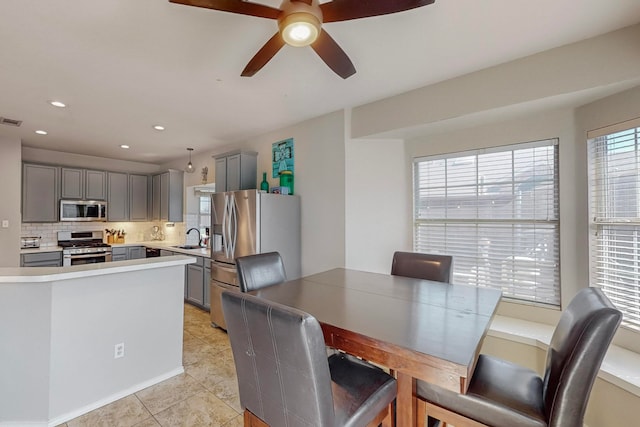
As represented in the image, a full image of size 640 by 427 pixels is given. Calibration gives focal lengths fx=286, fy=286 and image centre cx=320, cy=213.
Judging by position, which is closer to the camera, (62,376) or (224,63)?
(62,376)

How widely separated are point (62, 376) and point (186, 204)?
12.4 ft

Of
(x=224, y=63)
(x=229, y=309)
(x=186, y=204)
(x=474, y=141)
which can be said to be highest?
(x=224, y=63)

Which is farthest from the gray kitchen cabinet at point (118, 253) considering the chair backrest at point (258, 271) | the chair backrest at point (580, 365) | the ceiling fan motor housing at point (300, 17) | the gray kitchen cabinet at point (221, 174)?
the chair backrest at point (580, 365)

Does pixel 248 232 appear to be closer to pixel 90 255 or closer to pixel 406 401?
pixel 406 401

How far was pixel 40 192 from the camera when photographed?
4.55m

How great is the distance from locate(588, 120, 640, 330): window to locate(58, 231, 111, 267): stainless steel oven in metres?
6.35

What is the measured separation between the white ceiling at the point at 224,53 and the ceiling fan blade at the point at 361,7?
42cm

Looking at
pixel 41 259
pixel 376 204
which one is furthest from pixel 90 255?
pixel 376 204

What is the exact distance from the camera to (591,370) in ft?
3.35

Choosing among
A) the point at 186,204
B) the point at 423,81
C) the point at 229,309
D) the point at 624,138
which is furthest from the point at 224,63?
the point at 186,204

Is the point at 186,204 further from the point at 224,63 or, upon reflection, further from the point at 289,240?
the point at 224,63

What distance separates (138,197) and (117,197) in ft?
1.19

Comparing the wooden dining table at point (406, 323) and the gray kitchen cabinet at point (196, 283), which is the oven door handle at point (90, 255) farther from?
the wooden dining table at point (406, 323)

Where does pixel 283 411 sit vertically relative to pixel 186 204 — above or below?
below
